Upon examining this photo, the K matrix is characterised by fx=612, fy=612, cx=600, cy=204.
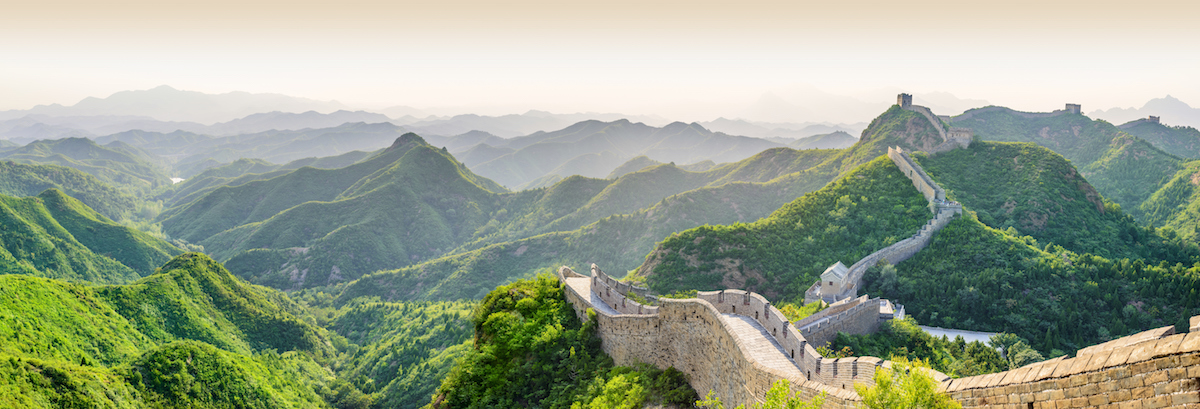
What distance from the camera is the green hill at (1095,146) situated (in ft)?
315

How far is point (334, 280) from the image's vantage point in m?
138

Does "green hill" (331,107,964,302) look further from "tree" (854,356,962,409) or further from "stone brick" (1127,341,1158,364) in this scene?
"stone brick" (1127,341,1158,364)

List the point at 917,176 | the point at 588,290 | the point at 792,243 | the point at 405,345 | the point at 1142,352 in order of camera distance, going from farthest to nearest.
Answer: the point at 405,345 < the point at 917,176 < the point at 792,243 < the point at 588,290 < the point at 1142,352

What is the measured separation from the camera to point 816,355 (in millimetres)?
22016

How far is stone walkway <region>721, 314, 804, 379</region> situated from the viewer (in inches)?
894

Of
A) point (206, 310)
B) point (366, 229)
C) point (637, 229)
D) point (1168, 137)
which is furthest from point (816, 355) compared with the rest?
point (1168, 137)

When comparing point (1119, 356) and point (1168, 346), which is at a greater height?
point (1168, 346)

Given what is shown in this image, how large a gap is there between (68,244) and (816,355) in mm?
129842

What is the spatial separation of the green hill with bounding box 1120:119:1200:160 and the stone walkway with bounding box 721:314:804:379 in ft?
506

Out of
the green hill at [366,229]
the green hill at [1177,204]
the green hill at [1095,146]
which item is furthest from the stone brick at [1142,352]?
the green hill at [366,229]

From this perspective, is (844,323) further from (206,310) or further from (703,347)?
(206,310)

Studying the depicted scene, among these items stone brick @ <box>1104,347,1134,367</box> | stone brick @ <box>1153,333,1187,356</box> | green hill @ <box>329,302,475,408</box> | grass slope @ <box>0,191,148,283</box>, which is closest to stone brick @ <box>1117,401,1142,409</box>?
stone brick @ <box>1104,347,1134,367</box>

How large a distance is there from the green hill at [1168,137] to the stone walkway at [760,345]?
15437 cm

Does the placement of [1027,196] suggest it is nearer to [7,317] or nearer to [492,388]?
[492,388]
